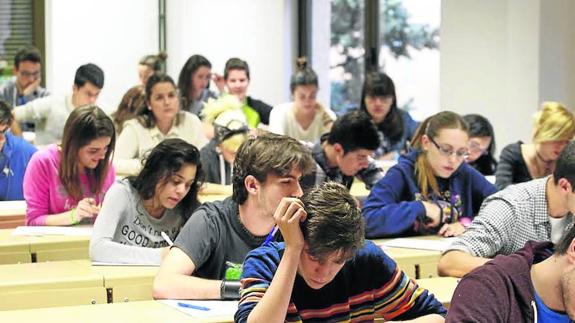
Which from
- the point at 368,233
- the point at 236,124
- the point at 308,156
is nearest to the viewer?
the point at 308,156

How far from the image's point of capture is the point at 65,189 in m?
5.46

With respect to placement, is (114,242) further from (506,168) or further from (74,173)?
(506,168)

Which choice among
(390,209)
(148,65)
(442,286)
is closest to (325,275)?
(442,286)

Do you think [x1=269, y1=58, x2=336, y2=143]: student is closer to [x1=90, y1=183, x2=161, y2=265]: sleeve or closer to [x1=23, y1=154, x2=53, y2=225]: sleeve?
[x1=23, y1=154, x2=53, y2=225]: sleeve

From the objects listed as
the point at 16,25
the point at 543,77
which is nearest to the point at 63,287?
the point at 543,77

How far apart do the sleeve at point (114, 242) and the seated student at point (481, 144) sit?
2911mm

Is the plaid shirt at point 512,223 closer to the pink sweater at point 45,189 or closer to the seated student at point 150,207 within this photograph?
the seated student at point 150,207

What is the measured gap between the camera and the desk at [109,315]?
3.36 metres

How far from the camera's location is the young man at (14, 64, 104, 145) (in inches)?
348

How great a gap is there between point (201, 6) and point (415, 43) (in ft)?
7.38

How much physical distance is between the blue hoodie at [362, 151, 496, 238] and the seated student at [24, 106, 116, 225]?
1.27m

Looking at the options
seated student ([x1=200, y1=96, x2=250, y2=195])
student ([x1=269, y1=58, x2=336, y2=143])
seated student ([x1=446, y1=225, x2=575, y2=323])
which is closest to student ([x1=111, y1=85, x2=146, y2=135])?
seated student ([x1=200, y1=96, x2=250, y2=195])

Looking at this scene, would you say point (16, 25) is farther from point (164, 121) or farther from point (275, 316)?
point (275, 316)

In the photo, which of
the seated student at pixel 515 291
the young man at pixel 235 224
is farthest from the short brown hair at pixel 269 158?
the seated student at pixel 515 291
